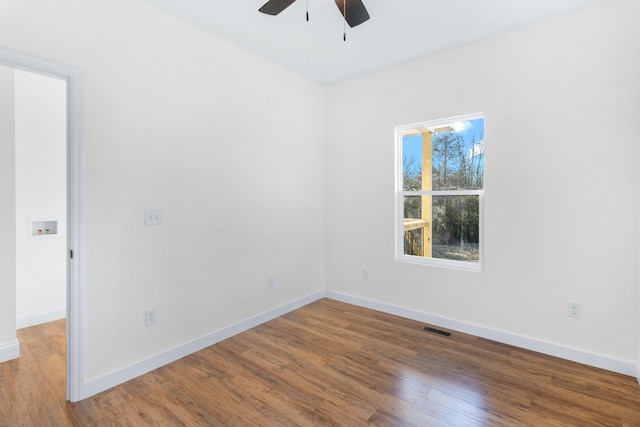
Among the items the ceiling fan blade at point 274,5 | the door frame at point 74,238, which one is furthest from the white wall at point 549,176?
the door frame at point 74,238

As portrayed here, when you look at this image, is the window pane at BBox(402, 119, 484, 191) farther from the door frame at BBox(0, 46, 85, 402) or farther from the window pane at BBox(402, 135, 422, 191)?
the door frame at BBox(0, 46, 85, 402)

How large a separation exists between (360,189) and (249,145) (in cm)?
139

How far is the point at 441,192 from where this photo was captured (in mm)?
3141

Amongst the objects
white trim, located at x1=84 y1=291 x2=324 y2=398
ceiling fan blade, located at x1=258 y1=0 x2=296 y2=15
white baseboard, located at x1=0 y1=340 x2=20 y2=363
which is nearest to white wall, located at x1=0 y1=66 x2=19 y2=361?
white baseboard, located at x1=0 y1=340 x2=20 y2=363

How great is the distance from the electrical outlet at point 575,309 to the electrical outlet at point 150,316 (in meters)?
3.25

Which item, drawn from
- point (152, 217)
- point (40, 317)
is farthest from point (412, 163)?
point (40, 317)

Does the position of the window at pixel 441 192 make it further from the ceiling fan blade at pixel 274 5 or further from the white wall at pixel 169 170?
the ceiling fan blade at pixel 274 5

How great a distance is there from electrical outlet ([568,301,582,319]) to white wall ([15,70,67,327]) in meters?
4.87

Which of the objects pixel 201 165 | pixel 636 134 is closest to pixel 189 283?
pixel 201 165

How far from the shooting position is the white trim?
6.75 feet

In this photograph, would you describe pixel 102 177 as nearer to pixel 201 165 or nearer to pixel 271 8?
pixel 201 165

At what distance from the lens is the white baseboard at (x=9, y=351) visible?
2408 millimetres

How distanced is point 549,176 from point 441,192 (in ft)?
2.96

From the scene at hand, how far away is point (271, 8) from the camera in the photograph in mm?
1994
